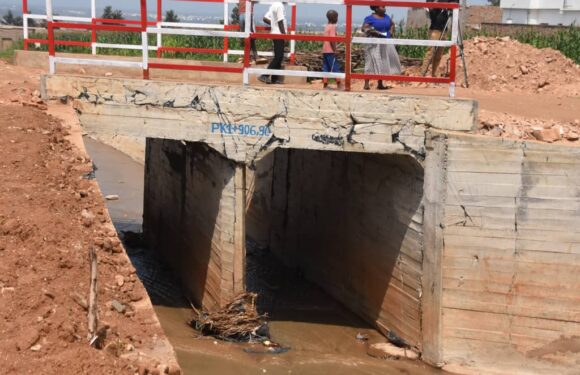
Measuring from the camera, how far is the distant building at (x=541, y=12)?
43531mm

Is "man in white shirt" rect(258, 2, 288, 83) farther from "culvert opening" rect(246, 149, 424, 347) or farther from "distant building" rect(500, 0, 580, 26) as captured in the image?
"distant building" rect(500, 0, 580, 26)

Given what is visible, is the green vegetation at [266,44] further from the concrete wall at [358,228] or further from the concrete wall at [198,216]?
the concrete wall at [358,228]

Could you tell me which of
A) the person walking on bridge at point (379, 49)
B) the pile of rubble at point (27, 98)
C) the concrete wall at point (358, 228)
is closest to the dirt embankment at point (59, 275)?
the pile of rubble at point (27, 98)

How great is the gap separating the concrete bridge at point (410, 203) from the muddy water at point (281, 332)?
46cm

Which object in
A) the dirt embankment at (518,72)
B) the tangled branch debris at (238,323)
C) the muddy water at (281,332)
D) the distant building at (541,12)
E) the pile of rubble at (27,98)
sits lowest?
the muddy water at (281,332)

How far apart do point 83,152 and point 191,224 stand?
11.4 feet

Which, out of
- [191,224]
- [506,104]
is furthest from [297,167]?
[506,104]

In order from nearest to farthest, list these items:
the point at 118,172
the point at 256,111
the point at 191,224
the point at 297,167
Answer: the point at 256,111 < the point at 191,224 < the point at 297,167 < the point at 118,172

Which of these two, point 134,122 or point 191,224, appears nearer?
point 134,122

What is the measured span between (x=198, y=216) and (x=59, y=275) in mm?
5801

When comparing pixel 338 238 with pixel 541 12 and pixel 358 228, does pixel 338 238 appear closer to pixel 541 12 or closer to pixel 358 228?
pixel 358 228

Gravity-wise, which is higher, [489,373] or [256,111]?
[256,111]

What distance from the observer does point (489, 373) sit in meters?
9.85

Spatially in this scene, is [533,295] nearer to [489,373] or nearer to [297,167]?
[489,373]
